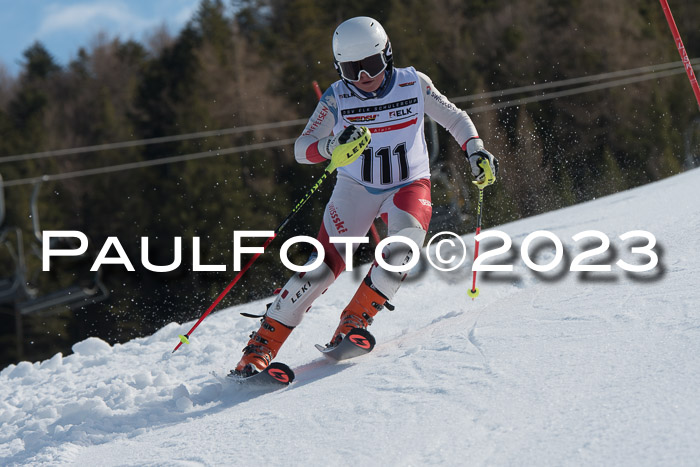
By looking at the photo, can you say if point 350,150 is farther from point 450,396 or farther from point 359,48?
point 450,396

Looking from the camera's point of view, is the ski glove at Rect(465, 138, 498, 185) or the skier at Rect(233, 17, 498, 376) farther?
the ski glove at Rect(465, 138, 498, 185)

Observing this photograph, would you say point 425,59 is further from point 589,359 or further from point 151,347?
point 589,359

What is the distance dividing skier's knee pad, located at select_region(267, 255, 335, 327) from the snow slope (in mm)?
300

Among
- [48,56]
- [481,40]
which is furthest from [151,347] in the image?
[48,56]

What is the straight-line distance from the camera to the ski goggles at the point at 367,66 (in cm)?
382

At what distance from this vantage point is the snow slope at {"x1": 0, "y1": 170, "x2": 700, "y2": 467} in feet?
7.08

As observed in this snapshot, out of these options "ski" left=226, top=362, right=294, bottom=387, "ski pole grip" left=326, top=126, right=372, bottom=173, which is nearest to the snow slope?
"ski" left=226, top=362, right=294, bottom=387

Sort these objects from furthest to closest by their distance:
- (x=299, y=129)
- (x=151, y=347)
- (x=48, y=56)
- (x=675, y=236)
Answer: (x=48, y=56) → (x=299, y=129) → (x=151, y=347) → (x=675, y=236)

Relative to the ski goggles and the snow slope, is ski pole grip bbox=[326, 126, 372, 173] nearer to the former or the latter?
the ski goggles

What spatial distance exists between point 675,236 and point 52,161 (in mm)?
29246

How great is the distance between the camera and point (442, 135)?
2973cm

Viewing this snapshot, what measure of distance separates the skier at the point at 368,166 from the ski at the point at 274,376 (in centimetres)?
7

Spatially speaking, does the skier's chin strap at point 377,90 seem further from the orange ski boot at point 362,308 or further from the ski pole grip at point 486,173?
the orange ski boot at point 362,308

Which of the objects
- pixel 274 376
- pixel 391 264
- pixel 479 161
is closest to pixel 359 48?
pixel 479 161
